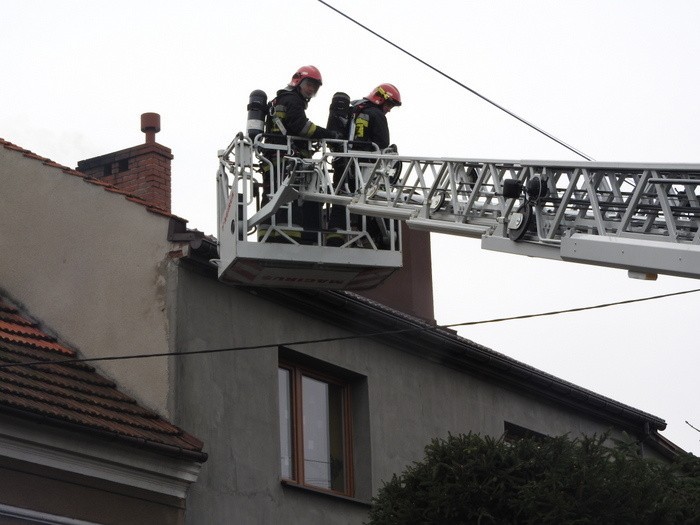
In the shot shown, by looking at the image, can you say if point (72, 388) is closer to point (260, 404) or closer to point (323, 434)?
point (260, 404)

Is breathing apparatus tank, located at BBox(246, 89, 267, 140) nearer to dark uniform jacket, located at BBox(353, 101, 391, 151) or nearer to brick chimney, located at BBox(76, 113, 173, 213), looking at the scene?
dark uniform jacket, located at BBox(353, 101, 391, 151)

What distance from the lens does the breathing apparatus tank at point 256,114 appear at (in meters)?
15.9

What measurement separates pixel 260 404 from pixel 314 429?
1.34 metres

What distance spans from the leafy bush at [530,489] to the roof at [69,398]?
6.98 ft

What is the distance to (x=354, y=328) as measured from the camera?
18.3m

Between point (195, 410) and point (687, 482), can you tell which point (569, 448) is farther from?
point (195, 410)

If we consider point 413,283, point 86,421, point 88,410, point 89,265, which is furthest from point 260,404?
point 413,283

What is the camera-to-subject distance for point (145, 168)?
18.8 metres

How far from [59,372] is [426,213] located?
4139 mm

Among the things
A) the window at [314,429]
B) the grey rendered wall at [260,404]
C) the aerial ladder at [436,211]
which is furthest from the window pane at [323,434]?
the aerial ladder at [436,211]

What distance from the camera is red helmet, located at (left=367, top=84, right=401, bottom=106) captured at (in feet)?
53.5

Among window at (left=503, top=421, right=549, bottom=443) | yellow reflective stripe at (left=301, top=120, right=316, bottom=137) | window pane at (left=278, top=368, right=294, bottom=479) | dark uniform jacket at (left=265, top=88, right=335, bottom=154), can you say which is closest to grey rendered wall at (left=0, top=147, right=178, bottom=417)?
dark uniform jacket at (left=265, top=88, right=335, bottom=154)

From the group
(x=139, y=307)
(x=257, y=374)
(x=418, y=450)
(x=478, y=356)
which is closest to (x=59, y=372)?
(x=139, y=307)

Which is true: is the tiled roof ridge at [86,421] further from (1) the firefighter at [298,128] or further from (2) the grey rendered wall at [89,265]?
(1) the firefighter at [298,128]
